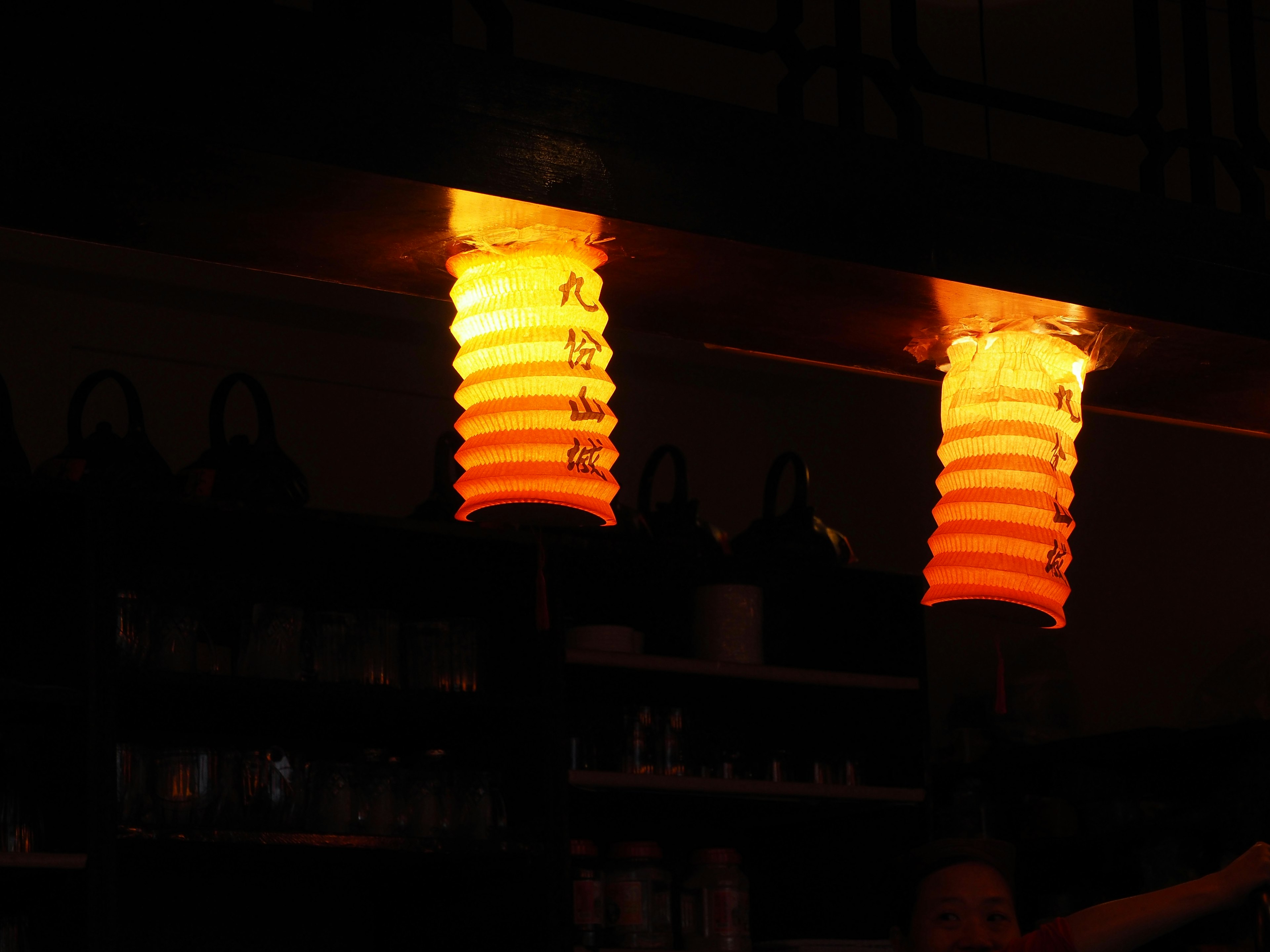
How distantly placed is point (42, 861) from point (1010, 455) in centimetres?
181

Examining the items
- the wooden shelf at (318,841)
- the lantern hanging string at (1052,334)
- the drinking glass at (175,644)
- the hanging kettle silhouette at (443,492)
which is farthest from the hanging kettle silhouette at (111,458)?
the lantern hanging string at (1052,334)

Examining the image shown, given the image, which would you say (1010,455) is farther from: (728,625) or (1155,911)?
(728,625)

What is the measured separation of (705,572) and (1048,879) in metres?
1.49

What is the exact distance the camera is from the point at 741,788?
355 cm

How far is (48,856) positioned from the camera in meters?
2.84

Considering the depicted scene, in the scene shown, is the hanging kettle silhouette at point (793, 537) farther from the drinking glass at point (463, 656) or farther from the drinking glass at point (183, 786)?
the drinking glass at point (183, 786)

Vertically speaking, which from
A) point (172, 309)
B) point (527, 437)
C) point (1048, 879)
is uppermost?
point (172, 309)

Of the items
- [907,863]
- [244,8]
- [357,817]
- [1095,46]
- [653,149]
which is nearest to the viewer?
[244,8]

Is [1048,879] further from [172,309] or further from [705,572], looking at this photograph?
[172,309]

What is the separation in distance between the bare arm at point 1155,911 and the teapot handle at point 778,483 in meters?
1.69

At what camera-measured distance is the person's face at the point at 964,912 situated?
245 cm

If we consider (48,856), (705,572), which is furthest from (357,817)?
(705,572)

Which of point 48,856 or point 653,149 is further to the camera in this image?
point 48,856

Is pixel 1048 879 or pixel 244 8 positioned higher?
pixel 244 8
